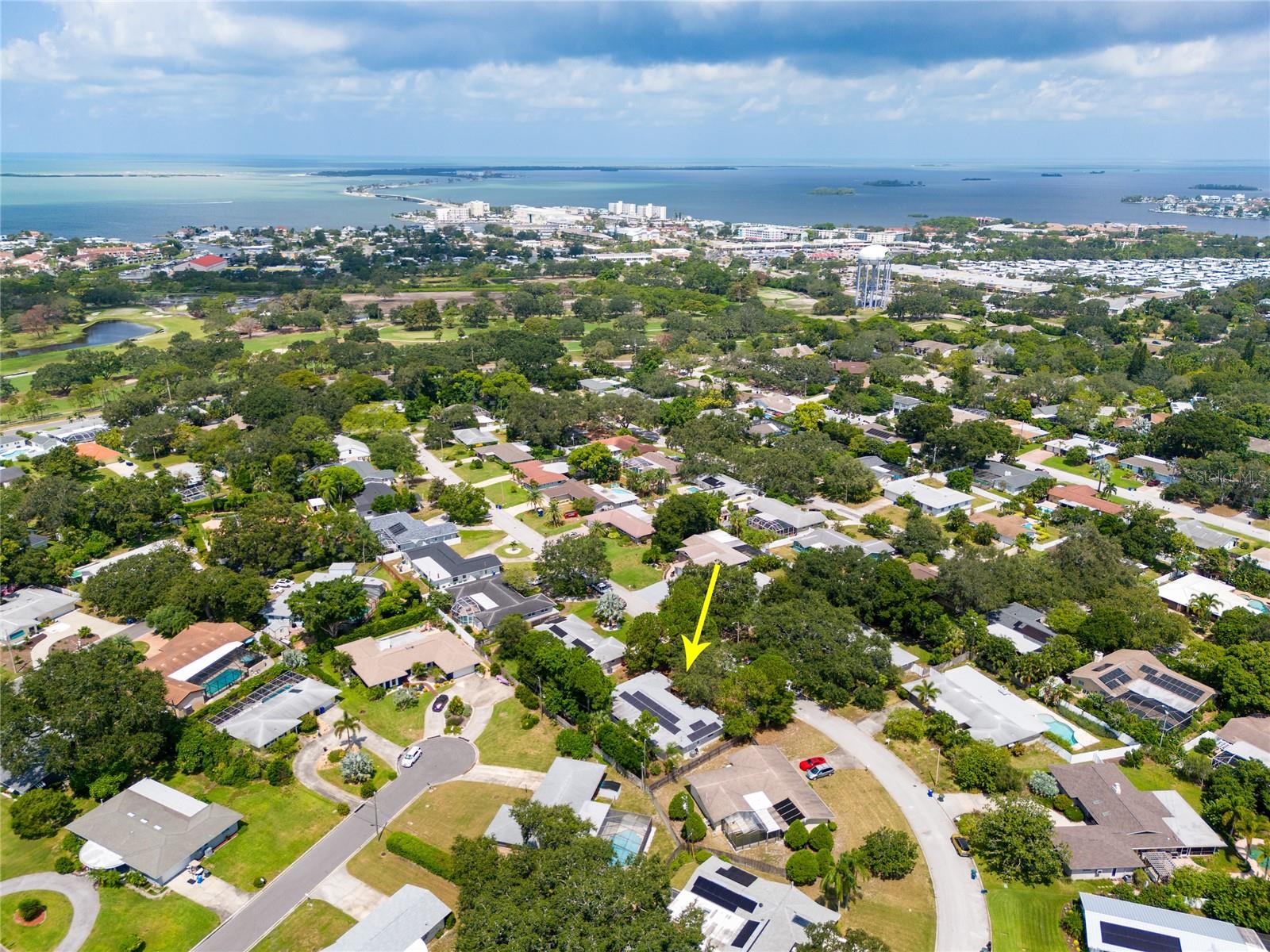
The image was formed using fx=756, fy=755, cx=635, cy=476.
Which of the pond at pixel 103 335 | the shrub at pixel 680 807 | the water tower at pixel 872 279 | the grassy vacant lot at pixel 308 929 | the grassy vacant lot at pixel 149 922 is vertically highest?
the water tower at pixel 872 279

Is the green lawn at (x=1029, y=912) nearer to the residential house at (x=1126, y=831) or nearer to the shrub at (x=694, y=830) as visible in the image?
the residential house at (x=1126, y=831)

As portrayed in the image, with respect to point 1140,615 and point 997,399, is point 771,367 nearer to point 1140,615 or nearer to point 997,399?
point 997,399

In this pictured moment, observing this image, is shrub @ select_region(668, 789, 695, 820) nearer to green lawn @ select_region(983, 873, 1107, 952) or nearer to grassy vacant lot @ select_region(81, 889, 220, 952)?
green lawn @ select_region(983, 873, 1107, 952)

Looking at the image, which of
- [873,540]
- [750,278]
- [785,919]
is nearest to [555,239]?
[750,278]

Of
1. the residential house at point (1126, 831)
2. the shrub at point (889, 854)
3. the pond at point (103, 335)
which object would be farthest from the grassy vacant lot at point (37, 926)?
the pond at point (103, 335)

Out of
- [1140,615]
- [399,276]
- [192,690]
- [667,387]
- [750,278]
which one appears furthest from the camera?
[399,276]

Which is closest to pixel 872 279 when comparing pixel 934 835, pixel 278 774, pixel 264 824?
pixel 934 835
